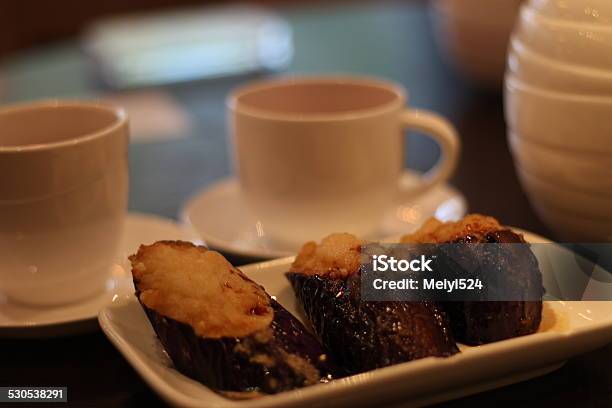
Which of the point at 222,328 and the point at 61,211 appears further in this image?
the point at 61,211

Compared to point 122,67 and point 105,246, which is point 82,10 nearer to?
point 122,67

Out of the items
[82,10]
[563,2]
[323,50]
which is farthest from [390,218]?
[82,10]

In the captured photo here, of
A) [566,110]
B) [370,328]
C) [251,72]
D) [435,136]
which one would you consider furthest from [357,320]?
[251,72]

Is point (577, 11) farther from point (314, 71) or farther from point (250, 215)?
point (314, 71)

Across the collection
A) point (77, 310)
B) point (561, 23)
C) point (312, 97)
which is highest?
point (561, 23)

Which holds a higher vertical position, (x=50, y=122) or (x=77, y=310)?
(x=50, y=122)

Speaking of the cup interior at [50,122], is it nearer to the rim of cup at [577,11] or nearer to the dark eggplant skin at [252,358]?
the dark eggplant skin at [252,358]

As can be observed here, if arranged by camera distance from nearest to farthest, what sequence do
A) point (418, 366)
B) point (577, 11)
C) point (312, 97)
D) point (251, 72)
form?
point (418, 366) → point (577, 11) → point (312, 97) → point (251, 72)

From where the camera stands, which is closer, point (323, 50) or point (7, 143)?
point (7, 143)
